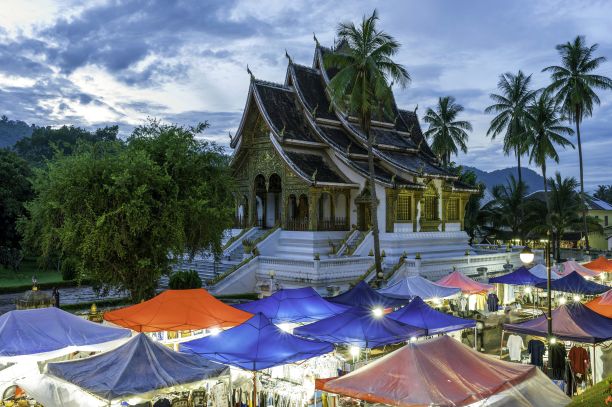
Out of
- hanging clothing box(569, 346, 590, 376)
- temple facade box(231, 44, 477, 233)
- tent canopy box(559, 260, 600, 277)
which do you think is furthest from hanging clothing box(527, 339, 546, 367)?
temple facade box(231, 44, 477, 233)

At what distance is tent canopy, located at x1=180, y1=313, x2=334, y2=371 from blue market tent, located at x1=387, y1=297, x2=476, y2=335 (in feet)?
11.1

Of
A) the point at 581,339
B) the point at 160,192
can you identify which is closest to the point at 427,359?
the point at 581,339

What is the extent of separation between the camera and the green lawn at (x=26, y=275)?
3317 centimetres

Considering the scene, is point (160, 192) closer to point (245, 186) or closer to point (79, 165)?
point (79, 165)

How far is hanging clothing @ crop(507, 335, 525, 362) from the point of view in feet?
50.7

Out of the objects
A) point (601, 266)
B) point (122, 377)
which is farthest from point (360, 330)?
point (601, 266)

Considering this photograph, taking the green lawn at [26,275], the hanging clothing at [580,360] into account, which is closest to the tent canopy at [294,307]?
the hanging clothing at [580,360]

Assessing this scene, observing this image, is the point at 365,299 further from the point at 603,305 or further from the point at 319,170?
the point at 319,170

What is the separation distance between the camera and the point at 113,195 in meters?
18.2

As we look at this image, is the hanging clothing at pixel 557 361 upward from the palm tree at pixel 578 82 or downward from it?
downward

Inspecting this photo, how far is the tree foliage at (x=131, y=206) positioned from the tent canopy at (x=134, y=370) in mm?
8292

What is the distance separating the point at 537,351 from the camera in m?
14.0

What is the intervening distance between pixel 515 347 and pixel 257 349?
303 inches

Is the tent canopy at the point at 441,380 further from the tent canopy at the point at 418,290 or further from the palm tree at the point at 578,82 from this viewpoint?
the palm tree at the point at 578,82
